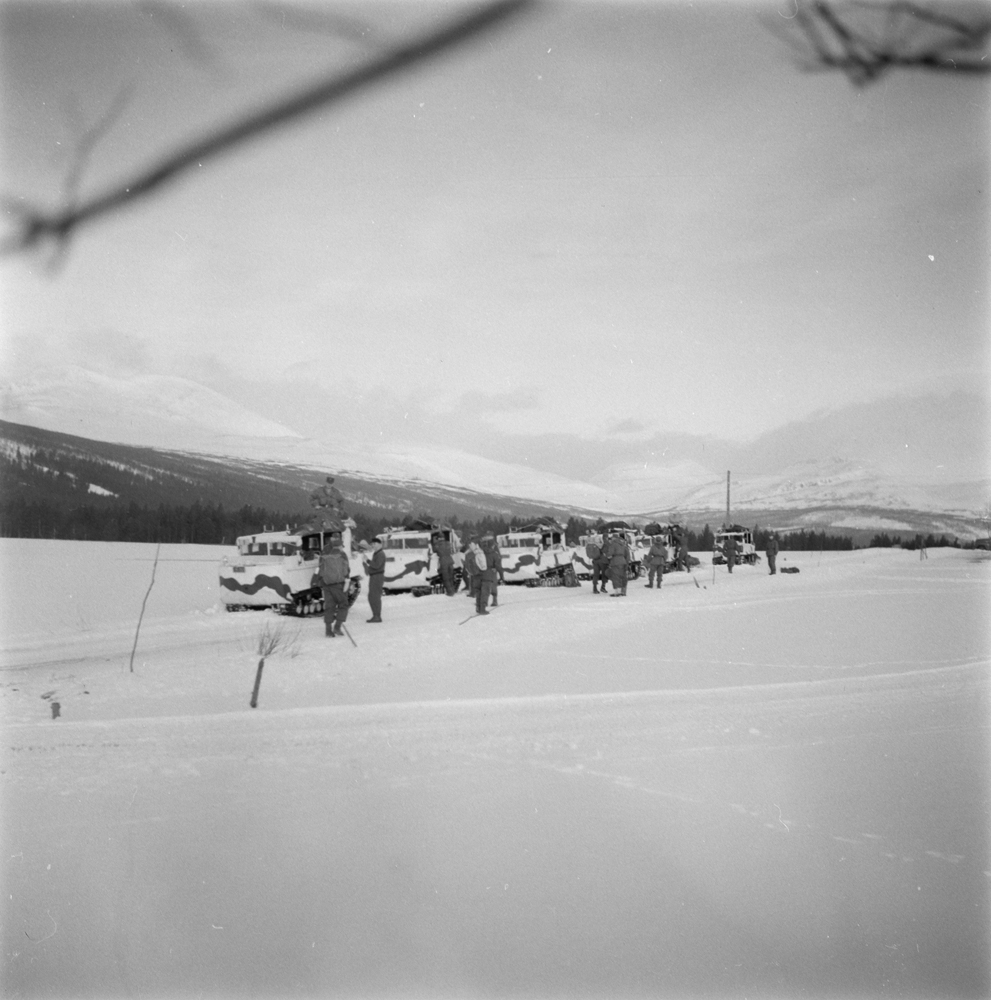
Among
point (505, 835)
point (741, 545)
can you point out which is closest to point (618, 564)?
point (505, 835)

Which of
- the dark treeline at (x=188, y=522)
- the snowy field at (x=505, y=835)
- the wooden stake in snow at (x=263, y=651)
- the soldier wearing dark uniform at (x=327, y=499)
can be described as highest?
the soldier wearing dark uniform at (x=327, y=499)

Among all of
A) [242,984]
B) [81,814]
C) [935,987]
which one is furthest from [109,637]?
[935,987]

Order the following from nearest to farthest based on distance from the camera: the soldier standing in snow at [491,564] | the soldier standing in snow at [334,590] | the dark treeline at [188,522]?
the soldier standing in snow at [334,590] → the soldier standing in snow at [491,564] → the dark treeline at [188,522]

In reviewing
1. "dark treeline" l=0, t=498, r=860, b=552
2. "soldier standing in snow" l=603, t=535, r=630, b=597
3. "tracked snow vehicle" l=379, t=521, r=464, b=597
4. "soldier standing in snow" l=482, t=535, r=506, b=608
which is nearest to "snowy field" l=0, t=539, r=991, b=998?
"soldier standing in snow" l=482, t=535, r=506, b=608

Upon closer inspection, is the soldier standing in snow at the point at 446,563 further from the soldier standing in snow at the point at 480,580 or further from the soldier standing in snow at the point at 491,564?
the soldier standing in snow at the point at 491,564

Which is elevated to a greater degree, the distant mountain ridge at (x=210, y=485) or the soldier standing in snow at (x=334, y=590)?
the distant mountain ridge at (x=210, y=485)

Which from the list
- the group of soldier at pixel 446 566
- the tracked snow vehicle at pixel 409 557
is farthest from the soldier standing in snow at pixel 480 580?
the tracked snow vehicle at pixel 409 557
